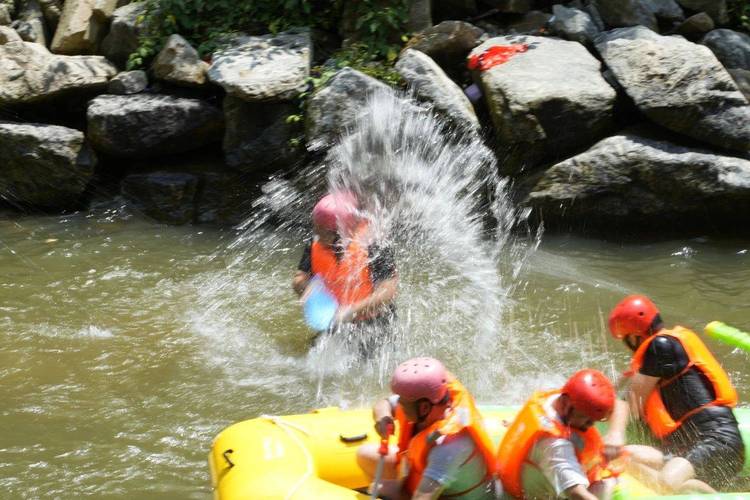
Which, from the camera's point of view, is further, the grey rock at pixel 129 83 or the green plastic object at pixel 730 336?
the grey rock at pixel 129 83

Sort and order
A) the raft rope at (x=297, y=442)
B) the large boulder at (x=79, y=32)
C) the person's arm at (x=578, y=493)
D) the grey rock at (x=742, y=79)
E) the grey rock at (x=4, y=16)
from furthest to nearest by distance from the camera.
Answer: the grey rock at (x=4, y=16), the large boulder at (x=79, y=32), the grey rock at (x=742, y=79), the raft rope at (x=297, y=442), the person's arm at (x=578, y=493)

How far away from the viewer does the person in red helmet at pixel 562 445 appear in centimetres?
380

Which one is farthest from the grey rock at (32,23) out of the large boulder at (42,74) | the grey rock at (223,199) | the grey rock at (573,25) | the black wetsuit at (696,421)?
the black wetsuit at (696,421)

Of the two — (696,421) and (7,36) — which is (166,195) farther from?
(696,421)

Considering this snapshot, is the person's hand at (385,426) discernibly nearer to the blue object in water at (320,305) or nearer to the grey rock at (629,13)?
the blue object in water at (320,305)

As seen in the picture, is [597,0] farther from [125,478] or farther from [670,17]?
[125,478]

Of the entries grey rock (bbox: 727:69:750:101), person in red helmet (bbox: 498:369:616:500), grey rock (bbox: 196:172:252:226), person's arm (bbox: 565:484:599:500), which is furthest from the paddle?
grey rock (bbox: 727:69:750:101)

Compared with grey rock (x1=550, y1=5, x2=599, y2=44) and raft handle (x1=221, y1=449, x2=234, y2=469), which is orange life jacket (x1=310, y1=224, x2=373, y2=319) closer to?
raft handle (x1=221, y1=449, x2=234, y2=469)

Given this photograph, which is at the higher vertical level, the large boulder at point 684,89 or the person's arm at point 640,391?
the large boulder at point 684,89

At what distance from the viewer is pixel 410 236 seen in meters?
8.16

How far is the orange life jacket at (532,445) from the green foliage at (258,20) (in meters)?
6.02

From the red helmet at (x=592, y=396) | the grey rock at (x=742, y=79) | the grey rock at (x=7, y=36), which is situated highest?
the grey rock at (x=7, y=36)

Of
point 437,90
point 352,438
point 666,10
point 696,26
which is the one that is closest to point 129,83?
point 437,90

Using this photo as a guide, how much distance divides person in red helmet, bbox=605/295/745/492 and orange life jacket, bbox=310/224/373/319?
1591mm
